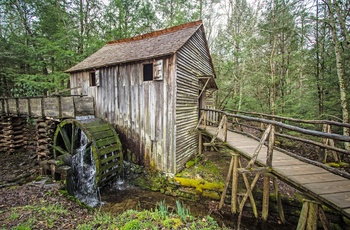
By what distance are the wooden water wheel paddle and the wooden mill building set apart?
24.6 inches

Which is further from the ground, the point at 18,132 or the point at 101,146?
the point at 101,146

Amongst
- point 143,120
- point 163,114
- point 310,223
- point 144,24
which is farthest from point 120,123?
point 144,24

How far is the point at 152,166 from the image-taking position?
6836 mm

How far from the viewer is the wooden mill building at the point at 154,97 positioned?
6.37 m

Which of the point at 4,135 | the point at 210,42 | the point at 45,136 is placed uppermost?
the point at 210,42

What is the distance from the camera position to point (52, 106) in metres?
7.19

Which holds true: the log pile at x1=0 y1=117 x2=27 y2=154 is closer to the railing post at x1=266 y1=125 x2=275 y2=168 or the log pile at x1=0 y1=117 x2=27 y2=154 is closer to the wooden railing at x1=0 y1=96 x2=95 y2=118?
the wooden railing at x1=0 y1=96 x2=95 y2=118

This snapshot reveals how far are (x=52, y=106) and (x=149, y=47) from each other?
205 inches

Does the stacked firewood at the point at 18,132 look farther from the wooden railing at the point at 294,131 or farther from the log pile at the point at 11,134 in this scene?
the wooden railing at the point at 294,131

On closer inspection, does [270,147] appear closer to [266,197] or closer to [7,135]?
[266,197]

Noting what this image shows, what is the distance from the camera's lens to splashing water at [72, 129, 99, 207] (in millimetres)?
6117

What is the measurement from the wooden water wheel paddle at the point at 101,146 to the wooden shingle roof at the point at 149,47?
114 inches

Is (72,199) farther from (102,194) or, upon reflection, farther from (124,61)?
(124,61)

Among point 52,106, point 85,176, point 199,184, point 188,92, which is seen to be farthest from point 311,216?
point 52,106
